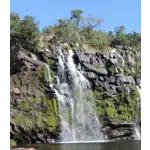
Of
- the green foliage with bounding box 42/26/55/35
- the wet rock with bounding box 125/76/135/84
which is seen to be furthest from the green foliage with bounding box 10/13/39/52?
the wet rock with bounding box 125/76/135/84

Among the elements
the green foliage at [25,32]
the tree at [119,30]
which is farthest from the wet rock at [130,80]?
Answer: the green foliage at [25,32]

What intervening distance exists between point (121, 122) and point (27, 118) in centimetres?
246

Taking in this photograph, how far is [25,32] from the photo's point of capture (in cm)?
827

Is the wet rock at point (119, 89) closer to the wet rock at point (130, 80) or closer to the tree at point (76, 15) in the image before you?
the wet rock at point (130, 80)

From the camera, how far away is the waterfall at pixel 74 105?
871 cm

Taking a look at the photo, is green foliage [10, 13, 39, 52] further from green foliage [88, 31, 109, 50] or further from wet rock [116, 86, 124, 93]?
wet rock [116, 86, 124, 93]

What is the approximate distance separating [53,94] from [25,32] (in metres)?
1.70

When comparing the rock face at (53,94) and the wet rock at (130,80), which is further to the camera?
the wet rock at (130,80)

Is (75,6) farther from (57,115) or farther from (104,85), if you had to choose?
(57,115)

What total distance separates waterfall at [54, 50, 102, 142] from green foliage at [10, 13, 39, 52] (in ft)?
3.09

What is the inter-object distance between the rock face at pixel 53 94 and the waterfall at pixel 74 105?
151mm

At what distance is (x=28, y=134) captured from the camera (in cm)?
797

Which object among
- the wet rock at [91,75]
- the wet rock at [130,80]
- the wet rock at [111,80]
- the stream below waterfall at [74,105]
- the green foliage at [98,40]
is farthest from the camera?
the green foliage at [98,40]
